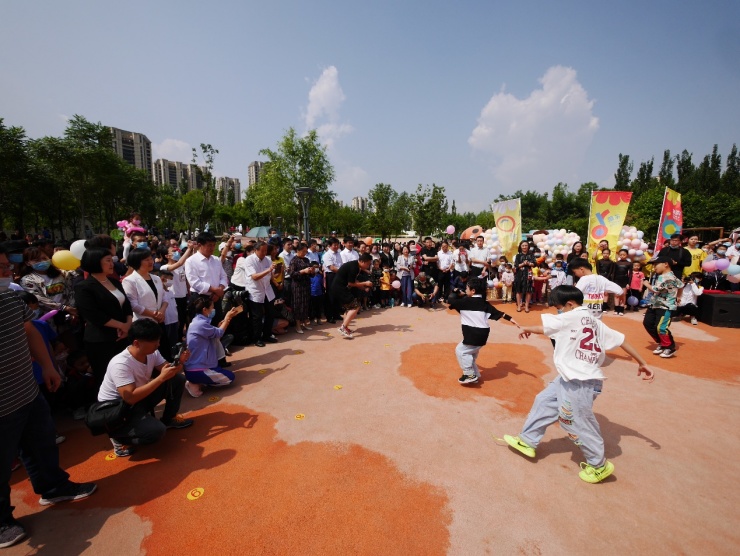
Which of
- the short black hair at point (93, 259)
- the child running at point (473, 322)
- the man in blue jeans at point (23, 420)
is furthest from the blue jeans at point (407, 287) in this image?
the man in blue jeans at point (23, 420)

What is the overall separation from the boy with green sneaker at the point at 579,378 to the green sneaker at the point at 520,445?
83 mm

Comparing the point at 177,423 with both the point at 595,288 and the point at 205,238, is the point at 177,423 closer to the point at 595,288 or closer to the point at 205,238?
the point at 205,238

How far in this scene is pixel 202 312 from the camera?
4359 mm

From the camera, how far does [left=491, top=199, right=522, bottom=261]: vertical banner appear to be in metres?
11.2

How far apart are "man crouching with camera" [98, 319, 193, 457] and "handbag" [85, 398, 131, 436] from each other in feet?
0.08

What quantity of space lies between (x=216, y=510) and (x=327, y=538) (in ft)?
2.89

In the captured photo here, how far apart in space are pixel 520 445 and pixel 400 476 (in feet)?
3.85

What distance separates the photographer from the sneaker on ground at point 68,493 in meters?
2.47

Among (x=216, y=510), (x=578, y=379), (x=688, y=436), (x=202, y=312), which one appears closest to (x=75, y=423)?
(x=202, y=312)

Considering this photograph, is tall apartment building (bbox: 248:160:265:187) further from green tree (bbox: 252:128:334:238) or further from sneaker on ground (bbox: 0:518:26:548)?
sneaker on ground (bbox: 0:518:26:548)

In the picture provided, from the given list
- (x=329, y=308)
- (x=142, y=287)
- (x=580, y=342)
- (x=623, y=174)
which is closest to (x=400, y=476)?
(x=580, y=342)

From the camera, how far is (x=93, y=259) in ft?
10.9

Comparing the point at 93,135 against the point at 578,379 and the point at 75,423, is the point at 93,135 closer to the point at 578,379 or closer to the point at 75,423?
the point at 75,423

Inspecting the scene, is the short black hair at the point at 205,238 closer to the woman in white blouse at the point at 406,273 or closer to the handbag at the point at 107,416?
the handbag at the point at 107,416
